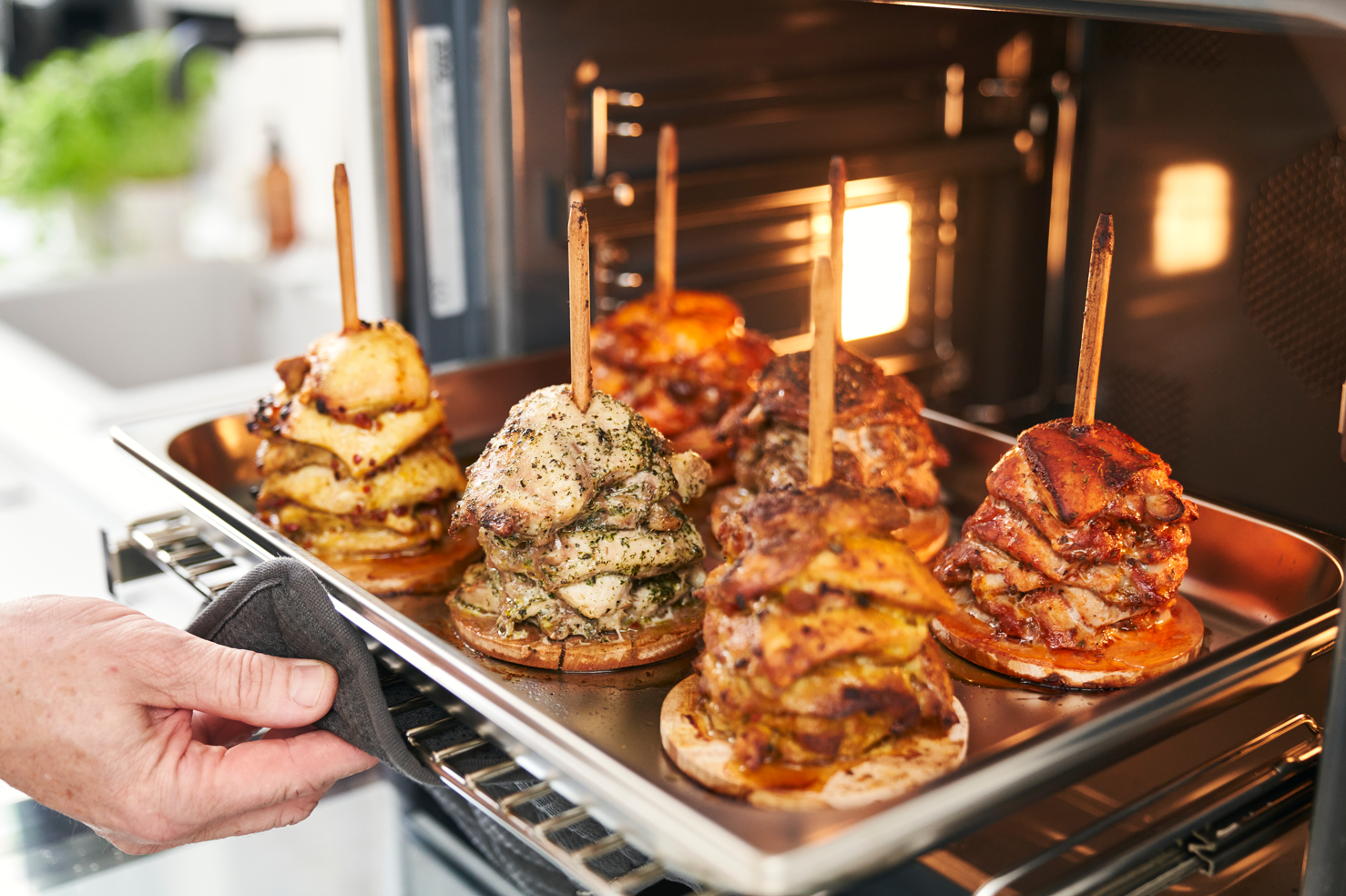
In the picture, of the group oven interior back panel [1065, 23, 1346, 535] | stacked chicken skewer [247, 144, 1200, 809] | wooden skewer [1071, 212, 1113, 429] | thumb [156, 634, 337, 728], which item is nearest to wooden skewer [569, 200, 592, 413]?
stacked chicken skewer [247, 144, 1200, 809]

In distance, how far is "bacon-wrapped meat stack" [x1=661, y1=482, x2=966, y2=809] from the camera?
3.49ft

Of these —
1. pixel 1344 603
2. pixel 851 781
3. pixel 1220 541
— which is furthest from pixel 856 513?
pixel 1220 541

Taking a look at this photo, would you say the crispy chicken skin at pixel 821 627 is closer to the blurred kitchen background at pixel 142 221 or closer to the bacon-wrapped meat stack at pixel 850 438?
the bacon-wrapped meat stack at pixel 850 438

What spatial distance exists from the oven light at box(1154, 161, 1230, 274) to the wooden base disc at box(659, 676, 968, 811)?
1.00 m

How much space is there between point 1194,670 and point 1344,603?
15cm

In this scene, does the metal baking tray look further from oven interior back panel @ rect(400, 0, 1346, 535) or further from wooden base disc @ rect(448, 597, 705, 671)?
oven interior back panel @ rect(400, 0, 1346, 535)

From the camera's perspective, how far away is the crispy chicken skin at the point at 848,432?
1.61 metres

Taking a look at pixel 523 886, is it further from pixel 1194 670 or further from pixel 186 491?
pixel 1194 670

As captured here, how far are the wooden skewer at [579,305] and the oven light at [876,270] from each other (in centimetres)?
93

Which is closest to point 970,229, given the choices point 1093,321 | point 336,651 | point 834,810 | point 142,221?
point 1093,321

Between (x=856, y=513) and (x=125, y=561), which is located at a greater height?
(x=856, y=513)

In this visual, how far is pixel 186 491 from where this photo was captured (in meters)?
1.54

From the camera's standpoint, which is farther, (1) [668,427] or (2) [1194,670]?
(1) [668,427]

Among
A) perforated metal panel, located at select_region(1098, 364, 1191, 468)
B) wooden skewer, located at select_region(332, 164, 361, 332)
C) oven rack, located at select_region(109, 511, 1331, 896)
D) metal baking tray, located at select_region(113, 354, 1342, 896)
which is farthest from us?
perforated metal panel, located at select_region(1098, 364, 1191, 468)
